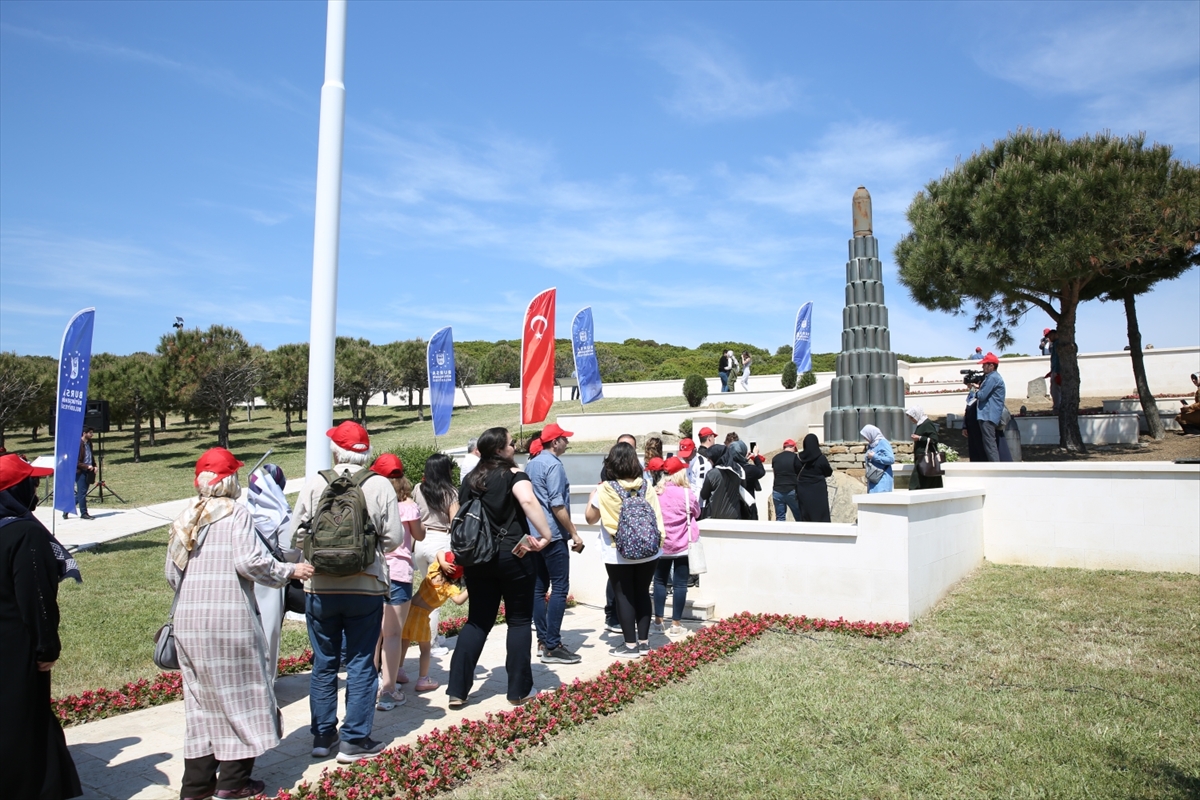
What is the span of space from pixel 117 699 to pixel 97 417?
557 inches

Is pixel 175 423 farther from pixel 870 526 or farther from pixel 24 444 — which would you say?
pixel 870 526

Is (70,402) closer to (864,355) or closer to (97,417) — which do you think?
(97,417)

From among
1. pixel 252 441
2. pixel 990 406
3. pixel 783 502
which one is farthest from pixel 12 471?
pixel 252 441

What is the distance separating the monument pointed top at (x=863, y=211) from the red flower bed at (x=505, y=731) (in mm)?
11883

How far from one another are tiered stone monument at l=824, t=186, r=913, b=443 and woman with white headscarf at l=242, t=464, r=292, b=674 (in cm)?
1352

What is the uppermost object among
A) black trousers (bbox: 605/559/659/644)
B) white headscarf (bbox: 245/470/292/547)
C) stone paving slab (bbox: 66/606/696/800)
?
white headscarf (bbox: 245/470/292/547)

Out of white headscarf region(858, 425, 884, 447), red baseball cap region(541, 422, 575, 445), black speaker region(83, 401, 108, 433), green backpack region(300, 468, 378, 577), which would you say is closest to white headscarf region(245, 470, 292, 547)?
green backpack region(300, 468, 378, 577)

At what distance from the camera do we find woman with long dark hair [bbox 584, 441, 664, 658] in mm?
6473

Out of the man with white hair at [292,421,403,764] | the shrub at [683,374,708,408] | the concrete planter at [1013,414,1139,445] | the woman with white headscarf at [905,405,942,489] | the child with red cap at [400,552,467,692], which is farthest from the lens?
the shrub at [683,374,708,408]

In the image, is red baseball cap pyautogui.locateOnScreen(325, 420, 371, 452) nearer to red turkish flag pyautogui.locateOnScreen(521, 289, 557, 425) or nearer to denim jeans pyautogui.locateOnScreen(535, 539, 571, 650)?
denim jeans pyautogui.locateOnScreen(535, 539, 571, 650)

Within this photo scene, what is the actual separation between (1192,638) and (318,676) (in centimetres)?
647

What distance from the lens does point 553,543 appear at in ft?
20.5

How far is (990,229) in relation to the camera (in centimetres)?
1653

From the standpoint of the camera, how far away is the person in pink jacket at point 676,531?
23.6 feet
